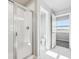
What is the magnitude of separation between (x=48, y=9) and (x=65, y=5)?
1.54ft

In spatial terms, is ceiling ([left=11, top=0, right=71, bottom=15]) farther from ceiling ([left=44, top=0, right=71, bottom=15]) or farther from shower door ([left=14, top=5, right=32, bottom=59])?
shower door ([left=14, top=5, right=32, bottom=59])

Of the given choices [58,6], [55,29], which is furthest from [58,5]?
[55,29]

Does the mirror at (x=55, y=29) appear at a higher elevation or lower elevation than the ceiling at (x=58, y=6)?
lower

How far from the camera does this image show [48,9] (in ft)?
6.08

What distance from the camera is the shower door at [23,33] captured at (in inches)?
68.1

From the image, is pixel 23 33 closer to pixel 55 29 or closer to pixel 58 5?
pixel 55 29

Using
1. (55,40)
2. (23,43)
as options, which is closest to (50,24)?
(55,40)

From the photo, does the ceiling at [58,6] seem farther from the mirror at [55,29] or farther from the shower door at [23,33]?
the shower door at [23,33]

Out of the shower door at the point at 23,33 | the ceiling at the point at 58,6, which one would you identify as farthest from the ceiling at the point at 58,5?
the shower door at the point at 23,33

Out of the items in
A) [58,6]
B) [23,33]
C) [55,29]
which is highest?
[58,6]

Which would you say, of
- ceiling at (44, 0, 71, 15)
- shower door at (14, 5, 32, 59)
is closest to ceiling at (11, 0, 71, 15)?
ceiling at (44, 0, 71, 15)

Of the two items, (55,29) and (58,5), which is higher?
(58,5)

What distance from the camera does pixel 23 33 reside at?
1.98 metres
